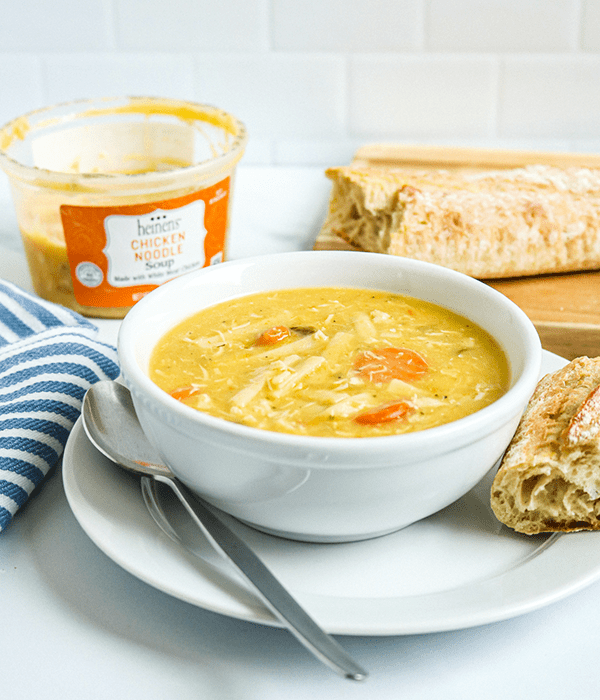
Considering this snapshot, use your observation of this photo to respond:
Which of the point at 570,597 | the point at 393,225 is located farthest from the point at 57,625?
the point at 393,225

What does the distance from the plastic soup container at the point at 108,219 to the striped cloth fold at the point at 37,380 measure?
142 millimetres

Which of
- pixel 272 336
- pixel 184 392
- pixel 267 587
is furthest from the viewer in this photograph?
pixel 272 336

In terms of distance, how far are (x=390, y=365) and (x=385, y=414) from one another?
0.50ft

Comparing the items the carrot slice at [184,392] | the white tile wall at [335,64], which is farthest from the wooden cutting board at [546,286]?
the carrot slice at [184,392]

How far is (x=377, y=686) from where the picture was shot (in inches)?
38.7

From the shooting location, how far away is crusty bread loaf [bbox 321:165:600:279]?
6.87ft

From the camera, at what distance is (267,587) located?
98 cm

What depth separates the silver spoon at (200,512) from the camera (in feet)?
2.92

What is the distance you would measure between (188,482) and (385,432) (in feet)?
0.95

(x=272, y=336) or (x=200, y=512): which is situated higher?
(x=272, y=336)

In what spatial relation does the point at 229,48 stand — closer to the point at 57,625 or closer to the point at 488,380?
the point at 488,380

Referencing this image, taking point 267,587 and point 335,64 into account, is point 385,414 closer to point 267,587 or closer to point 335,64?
point 267,587

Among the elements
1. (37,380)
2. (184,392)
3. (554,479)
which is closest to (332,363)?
(184,392)

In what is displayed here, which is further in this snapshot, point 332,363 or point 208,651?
point 332,363
